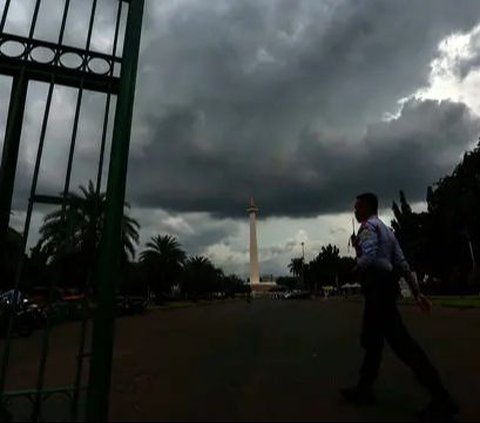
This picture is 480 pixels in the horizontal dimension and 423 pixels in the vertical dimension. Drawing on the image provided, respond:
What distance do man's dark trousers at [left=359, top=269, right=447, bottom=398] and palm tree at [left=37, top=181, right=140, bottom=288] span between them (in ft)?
6.16

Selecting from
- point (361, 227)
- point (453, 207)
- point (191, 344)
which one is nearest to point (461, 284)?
point (453, 207)

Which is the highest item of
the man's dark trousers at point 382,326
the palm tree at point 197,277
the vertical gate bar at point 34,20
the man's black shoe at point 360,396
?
the palm tree at point 197,277

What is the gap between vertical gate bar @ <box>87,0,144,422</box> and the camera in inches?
150

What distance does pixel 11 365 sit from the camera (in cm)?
803

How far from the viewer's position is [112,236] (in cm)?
404

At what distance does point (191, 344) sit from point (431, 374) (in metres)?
5.89

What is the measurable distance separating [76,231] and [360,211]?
7.58ft

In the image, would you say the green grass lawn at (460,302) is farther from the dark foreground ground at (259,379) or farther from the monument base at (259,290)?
the monument base at (259,290)

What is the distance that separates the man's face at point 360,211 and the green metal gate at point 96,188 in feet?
6.61

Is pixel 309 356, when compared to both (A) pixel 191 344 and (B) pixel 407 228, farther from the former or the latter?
(B) pixel 407 228

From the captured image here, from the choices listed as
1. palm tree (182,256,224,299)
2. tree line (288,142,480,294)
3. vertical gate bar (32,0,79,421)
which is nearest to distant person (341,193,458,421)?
vertical gate bar (32,0,79,421)

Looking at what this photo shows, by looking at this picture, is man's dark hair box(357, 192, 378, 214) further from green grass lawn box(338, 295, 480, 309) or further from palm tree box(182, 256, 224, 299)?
palm tree box(182, 256, 224, 299)

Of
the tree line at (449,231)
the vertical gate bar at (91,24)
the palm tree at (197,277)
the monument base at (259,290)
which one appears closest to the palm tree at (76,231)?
the vertical gate bar at (91,24)

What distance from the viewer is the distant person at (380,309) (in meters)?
4.31
